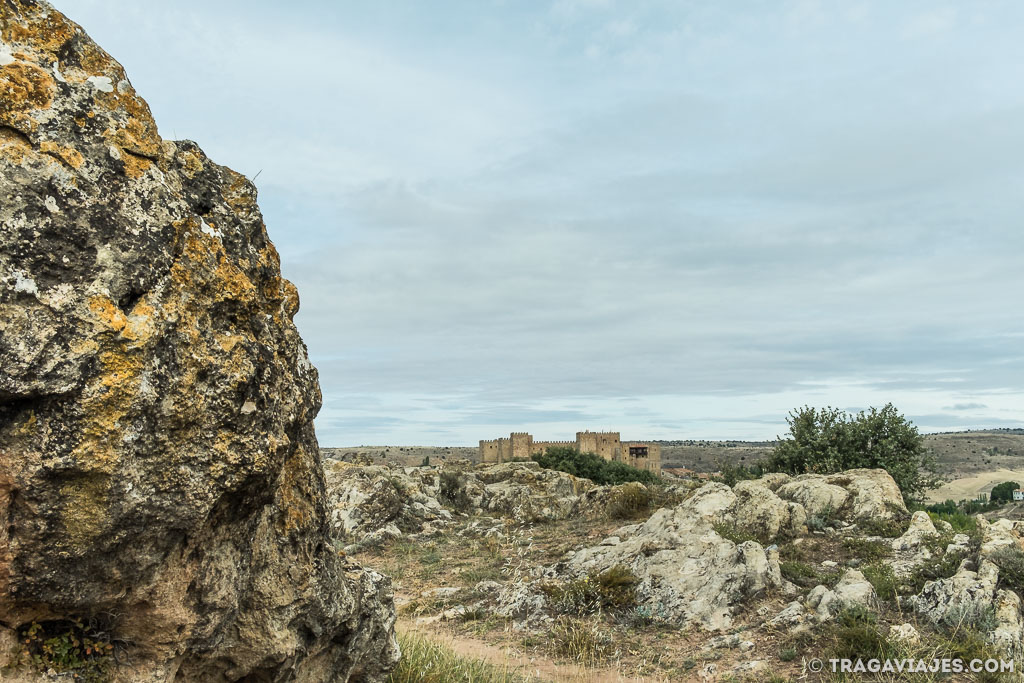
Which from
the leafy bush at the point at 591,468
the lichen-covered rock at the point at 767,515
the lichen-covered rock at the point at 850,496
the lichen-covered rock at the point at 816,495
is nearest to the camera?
the lichen-covered rock at the point at 767,515

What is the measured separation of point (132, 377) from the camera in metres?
2.68

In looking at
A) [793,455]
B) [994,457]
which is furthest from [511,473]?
[994,457]

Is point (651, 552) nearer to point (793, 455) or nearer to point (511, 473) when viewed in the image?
point (793, 455)

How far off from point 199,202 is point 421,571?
550 inches

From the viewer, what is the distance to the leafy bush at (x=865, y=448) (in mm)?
19969

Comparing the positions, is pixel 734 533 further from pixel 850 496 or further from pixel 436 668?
pixel 436 668

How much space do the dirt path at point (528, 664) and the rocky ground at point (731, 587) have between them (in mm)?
50

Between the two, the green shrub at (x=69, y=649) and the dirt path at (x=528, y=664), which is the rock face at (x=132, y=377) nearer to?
the green shrub at (x=69, y=649)

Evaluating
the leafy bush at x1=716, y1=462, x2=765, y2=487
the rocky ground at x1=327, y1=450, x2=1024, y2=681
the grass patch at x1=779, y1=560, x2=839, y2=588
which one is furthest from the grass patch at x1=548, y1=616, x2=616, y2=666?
the leafy bush at x1=716, y1=462, x2=765, y2=487

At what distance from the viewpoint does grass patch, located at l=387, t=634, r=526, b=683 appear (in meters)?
5.61

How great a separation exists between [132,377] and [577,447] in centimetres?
Answer: 6141

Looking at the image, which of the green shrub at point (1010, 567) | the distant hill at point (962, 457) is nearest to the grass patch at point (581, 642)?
the green shrub at point (1010, 567)

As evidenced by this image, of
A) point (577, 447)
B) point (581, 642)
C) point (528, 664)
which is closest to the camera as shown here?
point (528, 664)

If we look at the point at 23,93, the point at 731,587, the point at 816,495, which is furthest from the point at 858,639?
the point at 23,93
